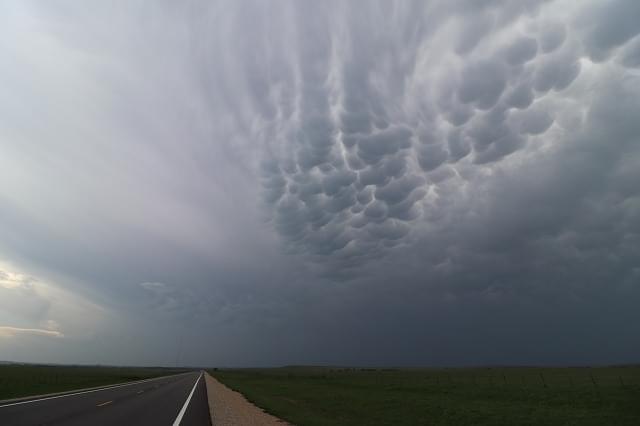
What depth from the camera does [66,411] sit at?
70.4 feet

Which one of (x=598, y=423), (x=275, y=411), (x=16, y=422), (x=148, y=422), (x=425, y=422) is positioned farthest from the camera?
(x=275, y=411)

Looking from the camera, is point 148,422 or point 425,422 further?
point 425,422

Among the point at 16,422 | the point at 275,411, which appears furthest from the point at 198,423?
the point at 275,411

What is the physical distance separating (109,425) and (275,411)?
627 inches

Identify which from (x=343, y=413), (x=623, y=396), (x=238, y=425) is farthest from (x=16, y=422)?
(x=623, y=396)

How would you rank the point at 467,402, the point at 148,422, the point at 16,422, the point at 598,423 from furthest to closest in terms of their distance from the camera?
the point at 467,402 → the point at 598,423 → the point at 148,422 → the point at 16,422

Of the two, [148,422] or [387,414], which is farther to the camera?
[387,414]

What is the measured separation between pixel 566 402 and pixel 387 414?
14.3m

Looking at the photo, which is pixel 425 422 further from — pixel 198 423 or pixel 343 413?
pixel 198 423

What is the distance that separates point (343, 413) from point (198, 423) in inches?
602

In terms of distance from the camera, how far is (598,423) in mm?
23375

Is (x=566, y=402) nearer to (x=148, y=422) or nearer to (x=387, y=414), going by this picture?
(x=387, y=414)

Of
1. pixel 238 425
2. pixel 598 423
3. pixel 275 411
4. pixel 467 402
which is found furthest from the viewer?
pixel 467 402

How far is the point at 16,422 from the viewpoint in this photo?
55.4ft
